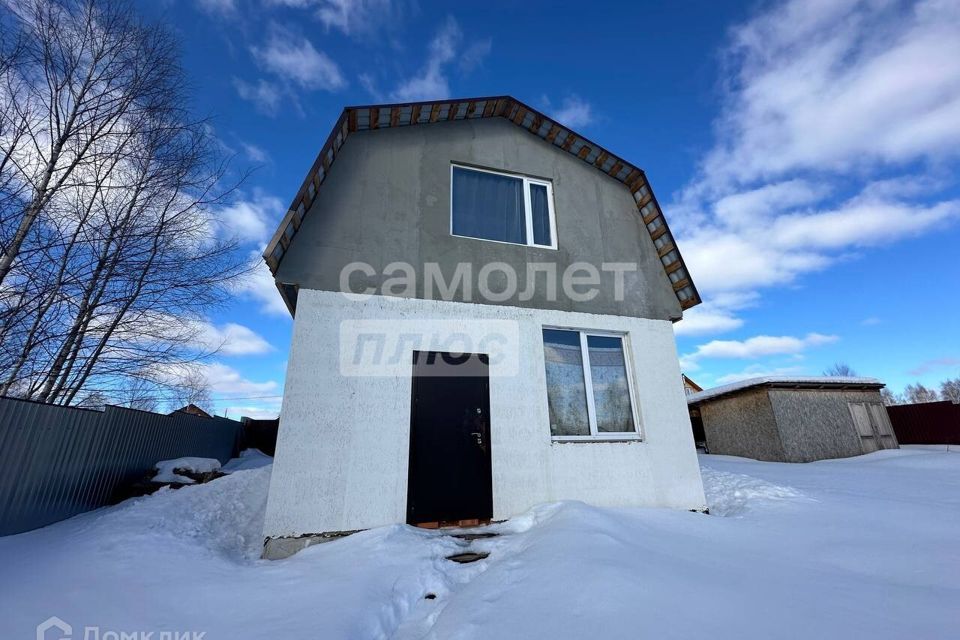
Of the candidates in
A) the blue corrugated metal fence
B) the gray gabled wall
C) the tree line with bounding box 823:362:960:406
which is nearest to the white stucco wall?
the gray gabled wall

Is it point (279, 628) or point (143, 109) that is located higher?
point (143, 109)

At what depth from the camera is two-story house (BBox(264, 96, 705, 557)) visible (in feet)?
13.0

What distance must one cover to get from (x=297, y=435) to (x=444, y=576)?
6.73 ft

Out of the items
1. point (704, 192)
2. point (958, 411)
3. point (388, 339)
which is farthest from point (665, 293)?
point (958, 411)

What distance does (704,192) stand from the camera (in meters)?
12.1

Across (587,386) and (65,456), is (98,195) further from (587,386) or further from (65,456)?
(587,386)

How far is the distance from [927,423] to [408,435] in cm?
2242

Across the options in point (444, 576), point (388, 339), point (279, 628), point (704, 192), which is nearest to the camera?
point (279, 628)

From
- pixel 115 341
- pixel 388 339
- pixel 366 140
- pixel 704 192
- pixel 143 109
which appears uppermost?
pixel 704 192

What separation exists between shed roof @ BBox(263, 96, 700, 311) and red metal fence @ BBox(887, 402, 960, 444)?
18.0 metres

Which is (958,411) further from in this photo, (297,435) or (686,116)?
(297,435)

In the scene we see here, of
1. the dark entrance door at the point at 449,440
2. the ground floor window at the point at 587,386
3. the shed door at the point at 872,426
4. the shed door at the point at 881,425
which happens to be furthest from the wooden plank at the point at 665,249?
the shed door at the point at 881,425

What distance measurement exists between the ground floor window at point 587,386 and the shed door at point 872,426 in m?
13.4

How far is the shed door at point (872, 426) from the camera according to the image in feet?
40.6
